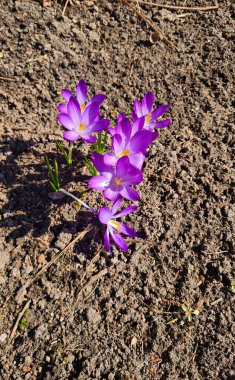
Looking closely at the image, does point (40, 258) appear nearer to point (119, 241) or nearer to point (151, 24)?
point (119, 241)

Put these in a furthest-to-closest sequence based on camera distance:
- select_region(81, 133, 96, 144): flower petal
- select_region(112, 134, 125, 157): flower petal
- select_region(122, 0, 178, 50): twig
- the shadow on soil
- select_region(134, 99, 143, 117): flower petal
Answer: select_region(122, 0, 178, 50): twig, the shadow on soil, select_region(134, 99, 143, 117): flower petal, select_region(81, 133, 96, 144): flower petal, select_region(112, 134, 125, 157): flower petal

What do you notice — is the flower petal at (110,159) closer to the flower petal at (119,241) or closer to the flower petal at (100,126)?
the flower petal at (100,126)

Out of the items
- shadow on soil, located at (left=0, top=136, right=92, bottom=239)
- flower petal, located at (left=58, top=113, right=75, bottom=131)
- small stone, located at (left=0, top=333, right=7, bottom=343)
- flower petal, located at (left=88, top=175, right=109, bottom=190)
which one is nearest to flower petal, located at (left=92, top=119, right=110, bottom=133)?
flower petal, located at (left=58, top=113, right=75, bottom=131)

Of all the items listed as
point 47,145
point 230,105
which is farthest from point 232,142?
point 47,145

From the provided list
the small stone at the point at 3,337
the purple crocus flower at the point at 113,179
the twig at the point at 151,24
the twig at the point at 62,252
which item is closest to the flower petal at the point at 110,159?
the purple crocus flower at the point at 113,179

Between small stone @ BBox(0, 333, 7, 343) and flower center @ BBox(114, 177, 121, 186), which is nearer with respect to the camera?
flower center @ BBox(114, 177, 121, 186)

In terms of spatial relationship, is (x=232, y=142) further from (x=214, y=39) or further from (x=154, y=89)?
(x=214, y=39)

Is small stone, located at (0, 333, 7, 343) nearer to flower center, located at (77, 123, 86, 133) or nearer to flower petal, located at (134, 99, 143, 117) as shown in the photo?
flower center, located at (77, 123, 86, 133)
